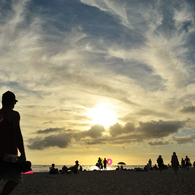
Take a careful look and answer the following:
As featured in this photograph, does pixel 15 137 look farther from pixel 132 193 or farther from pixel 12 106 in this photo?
pixel 132 193

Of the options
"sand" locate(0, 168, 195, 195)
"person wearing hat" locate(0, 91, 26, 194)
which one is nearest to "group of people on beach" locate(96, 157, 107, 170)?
"sand" locate(0, 168, 195, 195)

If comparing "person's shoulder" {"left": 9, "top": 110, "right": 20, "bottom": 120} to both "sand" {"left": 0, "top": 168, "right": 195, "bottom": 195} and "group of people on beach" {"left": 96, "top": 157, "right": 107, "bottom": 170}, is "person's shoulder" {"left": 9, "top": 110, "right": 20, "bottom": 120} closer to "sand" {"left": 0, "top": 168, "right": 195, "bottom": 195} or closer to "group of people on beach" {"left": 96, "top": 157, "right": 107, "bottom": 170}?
"sand" {"left": 0, "top": 168, "right": 195, "bottom": 195}

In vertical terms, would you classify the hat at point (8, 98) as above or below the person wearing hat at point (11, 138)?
above

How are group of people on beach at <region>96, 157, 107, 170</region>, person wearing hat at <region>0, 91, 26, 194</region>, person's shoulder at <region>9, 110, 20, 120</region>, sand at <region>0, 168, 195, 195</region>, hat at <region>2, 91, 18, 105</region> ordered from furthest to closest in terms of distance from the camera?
group of people on beach at <region>96, 157, 107, 170</region> < sand at <region>0, 168, 195, 195</region> < hat at <region>2, 91, 18, 105</region> < person's shoulder at <region>9, 110, 20, 120</region> < person wearing hat at <region>0, 91, 26, 194</region>

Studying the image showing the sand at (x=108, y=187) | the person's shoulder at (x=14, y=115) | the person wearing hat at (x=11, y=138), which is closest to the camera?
the person wearing hat at (x=11, y=138)

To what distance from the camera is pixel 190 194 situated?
1044 centimetres

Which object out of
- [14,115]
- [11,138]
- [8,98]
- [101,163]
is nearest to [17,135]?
[11,138]

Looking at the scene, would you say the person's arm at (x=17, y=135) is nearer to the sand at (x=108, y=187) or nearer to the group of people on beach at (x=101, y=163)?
the sand at (x=108, y=187)

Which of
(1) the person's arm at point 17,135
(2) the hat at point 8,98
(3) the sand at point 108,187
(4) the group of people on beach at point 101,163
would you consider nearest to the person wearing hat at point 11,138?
(1) the person's arm at point 17,135

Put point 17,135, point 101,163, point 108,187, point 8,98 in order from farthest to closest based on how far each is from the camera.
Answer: point 101,163, point 108,187, point 8,98, point 17,135

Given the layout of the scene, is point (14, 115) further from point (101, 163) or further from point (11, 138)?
point (101, 163)

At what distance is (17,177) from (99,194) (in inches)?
297

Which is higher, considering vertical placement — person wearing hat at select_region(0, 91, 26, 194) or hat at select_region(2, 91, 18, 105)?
hat at select_region(2, 91, 18, 105)

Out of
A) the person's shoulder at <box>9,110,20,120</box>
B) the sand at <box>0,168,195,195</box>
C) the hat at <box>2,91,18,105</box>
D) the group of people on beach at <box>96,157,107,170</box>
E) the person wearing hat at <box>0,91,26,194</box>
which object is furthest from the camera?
the group of people on beach at <box>96,157,107,170</box>
